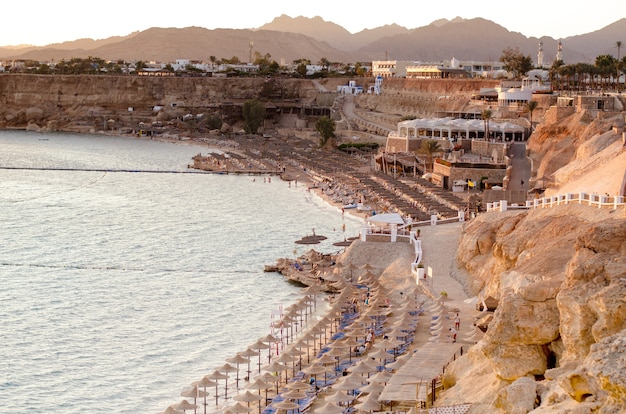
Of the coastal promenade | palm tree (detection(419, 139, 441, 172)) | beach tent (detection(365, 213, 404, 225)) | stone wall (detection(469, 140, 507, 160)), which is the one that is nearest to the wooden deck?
the coastal promenade

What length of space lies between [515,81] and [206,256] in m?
62.4

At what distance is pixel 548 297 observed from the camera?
19625mm

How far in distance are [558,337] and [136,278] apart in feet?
93.6

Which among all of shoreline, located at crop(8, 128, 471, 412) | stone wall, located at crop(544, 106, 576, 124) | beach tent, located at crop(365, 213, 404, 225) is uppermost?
stone wall, located at crop(544, 106, 576, 124)

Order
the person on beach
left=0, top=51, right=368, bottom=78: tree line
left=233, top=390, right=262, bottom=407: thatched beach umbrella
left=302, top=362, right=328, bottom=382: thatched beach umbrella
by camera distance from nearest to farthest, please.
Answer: left=233, top=390, right=262, bottom=407: thatched beach umbrella, left=302, top=362, right=328, bottom=382: thatched beach umbrella, the person on beach, left=0, top=51, right=368, bottom=78: tree line

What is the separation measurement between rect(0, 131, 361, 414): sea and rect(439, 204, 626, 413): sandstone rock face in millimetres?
10666

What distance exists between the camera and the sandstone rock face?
1382 centimetres

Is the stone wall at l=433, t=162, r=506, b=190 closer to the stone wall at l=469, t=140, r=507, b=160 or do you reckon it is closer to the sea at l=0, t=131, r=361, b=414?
the stone wall at l=469, t=140, r=507, b=160

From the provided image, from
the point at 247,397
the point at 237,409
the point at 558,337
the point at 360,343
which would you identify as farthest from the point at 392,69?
the point at 558,337

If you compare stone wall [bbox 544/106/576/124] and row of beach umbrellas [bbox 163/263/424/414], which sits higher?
stone wall [bbox 544/106/576/124]

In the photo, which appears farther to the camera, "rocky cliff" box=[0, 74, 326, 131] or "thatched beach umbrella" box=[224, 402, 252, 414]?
"rocky cliff" box=[0, 74, 326, 131]

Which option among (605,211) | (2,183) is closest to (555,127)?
(605,211)

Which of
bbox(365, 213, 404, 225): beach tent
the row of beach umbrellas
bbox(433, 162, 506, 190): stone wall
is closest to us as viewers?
the row of beach umbrellas

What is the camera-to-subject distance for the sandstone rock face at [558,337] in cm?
1382
